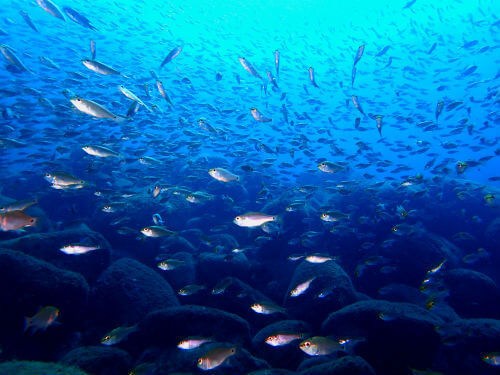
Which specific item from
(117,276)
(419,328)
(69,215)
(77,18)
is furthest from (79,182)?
(69,215)

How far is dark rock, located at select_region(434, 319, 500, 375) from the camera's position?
473 centimetres

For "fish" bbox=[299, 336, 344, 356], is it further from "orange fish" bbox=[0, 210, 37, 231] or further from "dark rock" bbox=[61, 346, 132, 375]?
"orange fish" bbox=[0, 210, 37, 231]

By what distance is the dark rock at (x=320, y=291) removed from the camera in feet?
22.2

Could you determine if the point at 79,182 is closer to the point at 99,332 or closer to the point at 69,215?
the point at 99,332

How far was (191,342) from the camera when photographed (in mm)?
4605

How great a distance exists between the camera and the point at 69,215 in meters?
13.5

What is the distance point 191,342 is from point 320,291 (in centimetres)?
375

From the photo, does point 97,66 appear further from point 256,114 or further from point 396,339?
point 396,339

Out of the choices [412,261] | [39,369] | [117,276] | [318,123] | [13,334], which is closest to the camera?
[39,369]

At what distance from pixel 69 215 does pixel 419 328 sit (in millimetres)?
15284

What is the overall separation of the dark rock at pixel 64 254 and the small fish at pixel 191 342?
4.46m

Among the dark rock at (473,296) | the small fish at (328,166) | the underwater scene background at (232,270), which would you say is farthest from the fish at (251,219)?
the dark rock at (473,296)

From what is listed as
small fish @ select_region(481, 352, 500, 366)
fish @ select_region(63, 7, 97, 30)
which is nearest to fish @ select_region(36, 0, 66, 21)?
fish @ select_region(63, 7, 97, 30)

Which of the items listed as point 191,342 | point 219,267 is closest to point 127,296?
point 191,342
